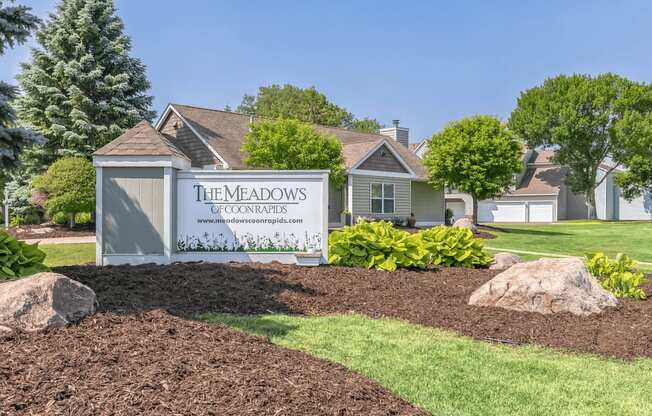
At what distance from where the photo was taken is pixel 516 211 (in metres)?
45.3

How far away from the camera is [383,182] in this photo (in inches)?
989

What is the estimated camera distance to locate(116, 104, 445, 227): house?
22062mm

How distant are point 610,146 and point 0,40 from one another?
4495cm

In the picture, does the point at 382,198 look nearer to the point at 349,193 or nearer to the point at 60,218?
Answer: the point at 349,193

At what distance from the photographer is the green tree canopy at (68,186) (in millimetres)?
19859

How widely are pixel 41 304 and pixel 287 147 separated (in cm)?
1634

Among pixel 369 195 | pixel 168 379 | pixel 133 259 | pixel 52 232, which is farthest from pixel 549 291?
pixel 52 232

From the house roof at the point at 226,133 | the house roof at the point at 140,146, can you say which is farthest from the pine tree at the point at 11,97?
the house roof at the point at 226,133

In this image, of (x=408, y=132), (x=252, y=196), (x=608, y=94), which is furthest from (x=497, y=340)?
(x=608, y=94)

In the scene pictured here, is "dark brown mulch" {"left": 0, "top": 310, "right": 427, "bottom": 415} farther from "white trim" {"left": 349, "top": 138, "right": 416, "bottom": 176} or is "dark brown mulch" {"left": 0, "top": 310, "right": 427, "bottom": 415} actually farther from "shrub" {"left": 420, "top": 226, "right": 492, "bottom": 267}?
"white trim" {"left": 349, "top": 138, "right": 416, "bottom": 176}

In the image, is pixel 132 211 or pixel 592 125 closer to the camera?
pixel 132 211

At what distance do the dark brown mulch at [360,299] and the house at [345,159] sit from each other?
44.0 ft

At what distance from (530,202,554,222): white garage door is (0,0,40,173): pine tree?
43364mm

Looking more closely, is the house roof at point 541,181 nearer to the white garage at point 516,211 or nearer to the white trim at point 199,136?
the white garage at point 516,211
